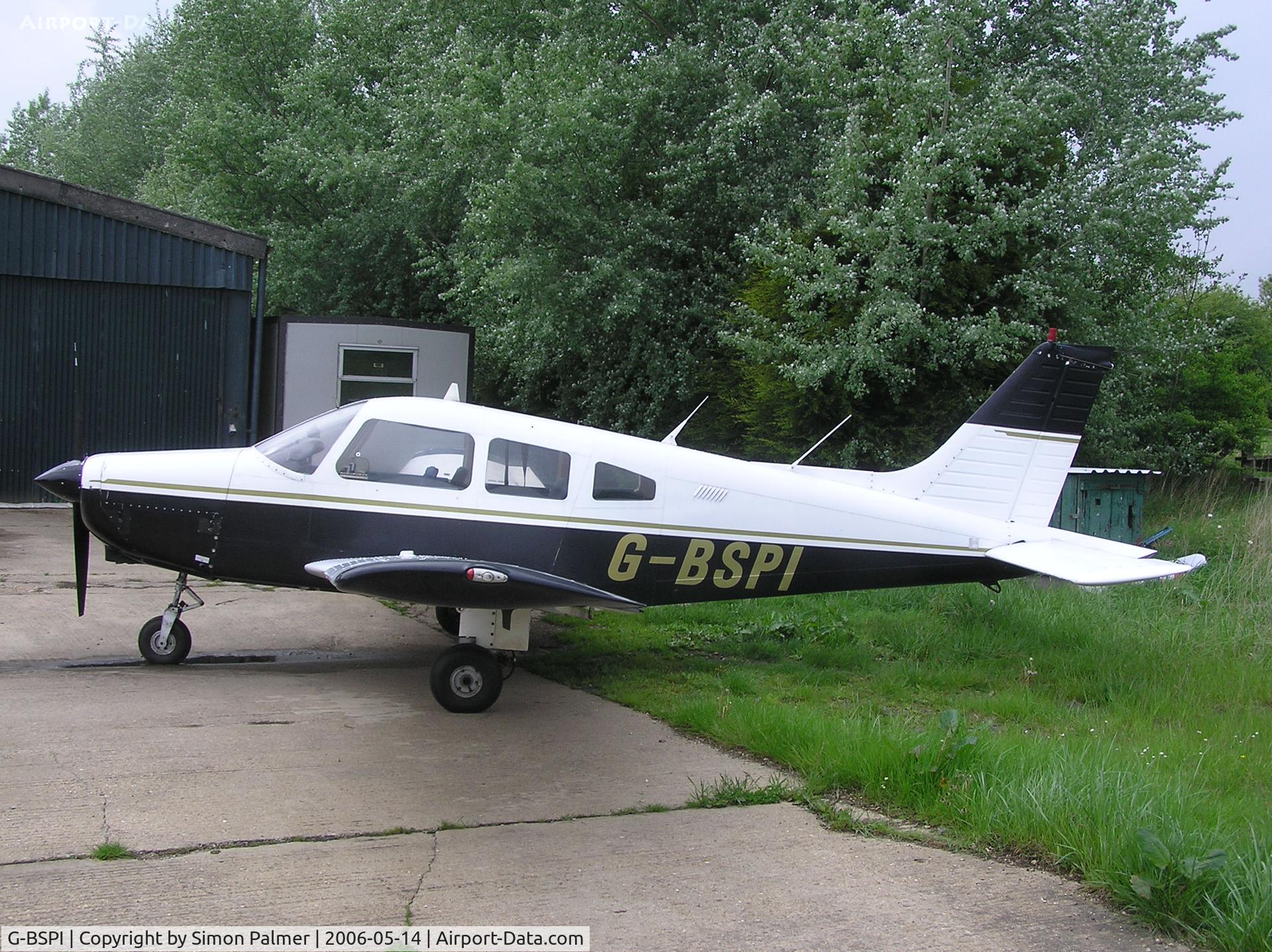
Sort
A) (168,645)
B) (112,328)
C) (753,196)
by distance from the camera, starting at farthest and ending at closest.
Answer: (112,328), (753,196), (168,645)

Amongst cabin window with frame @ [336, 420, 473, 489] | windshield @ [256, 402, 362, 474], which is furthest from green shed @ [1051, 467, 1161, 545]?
windshield @ [256, 402, 362, 474]

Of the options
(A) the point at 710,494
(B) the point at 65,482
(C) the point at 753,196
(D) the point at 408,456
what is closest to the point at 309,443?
(D) the point at 408,456

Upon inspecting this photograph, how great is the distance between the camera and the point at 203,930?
3.46m

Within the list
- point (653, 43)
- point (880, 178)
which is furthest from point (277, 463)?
point (653, 43)

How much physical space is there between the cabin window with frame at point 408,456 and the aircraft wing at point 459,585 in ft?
3.12

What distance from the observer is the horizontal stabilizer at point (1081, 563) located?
6547 millimetres

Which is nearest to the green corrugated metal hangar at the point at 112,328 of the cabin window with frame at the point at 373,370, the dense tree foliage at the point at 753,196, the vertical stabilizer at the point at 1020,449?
the cabin window with frame at the point at 373,370

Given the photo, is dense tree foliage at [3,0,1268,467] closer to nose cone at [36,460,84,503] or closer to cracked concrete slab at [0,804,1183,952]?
nose cone at [36,460,84,503]

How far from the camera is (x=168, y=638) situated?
23.8 ft

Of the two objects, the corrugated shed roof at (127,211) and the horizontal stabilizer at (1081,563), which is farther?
the corrugated shed roof at (127,211)

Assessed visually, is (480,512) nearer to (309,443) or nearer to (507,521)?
(507,521)

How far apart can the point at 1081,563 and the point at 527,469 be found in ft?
12.0

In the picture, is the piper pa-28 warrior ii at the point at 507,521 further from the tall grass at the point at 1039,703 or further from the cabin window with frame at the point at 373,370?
the cabin window with frame at the point at 373,370

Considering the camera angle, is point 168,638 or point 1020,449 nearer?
point 168,638
